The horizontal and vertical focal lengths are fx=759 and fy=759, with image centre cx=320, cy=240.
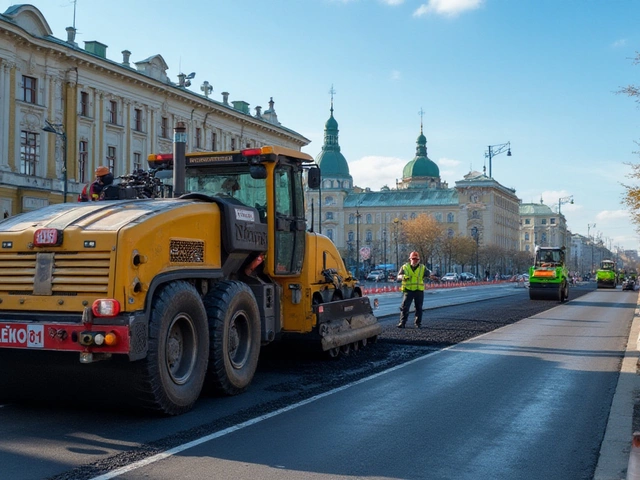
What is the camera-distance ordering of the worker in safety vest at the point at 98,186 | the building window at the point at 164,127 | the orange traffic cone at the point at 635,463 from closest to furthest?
the orange traffic cone at the point at 635,463, the worker in safety vest at the point at 98,186, the building window at the point at 164,127

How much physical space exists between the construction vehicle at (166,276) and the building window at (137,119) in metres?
45.6

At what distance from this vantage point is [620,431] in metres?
7.35

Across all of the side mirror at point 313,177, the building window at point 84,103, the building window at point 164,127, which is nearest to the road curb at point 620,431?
the side mirror at point 313,177

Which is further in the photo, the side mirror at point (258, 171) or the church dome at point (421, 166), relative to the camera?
the church dome at point (421, 166)

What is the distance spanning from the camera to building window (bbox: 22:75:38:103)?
44.3 metres

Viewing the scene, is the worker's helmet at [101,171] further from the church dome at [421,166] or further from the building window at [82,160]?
the church dome at [421,166]

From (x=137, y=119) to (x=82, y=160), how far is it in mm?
7408

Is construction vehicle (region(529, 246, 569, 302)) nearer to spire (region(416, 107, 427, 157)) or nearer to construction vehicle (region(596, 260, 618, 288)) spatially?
construction vehicle (region(596, 260, 618, 288))

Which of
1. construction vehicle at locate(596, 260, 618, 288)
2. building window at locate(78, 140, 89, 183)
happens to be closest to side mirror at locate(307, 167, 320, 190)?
building window at locate(78, 140, 89, 183)

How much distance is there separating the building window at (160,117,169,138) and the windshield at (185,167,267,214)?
48202 mm

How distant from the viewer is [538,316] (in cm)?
2388

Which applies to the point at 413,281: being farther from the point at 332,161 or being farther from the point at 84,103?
the point at 332,161

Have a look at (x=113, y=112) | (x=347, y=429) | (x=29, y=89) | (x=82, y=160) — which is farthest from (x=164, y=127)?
(x=347, y=429)

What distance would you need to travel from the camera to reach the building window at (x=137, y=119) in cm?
5406
